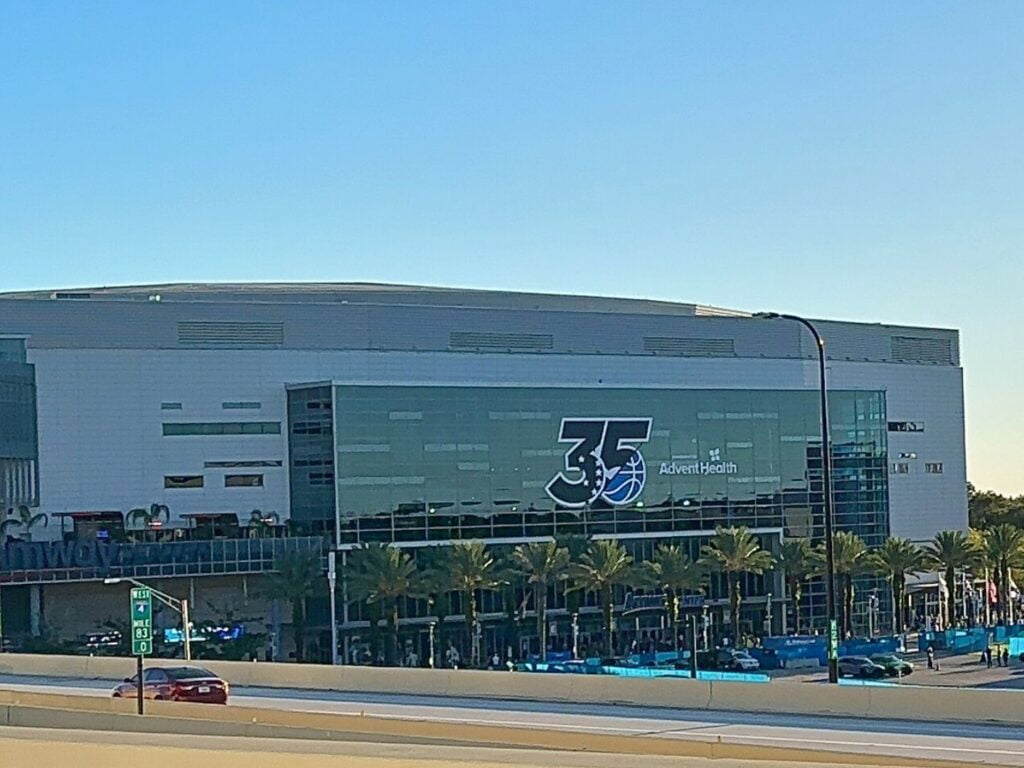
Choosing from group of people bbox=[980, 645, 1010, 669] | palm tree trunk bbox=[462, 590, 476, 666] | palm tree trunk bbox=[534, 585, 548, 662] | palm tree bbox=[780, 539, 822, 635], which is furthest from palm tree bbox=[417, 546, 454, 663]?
group of people bbox=[980, 645, 1010, 669]

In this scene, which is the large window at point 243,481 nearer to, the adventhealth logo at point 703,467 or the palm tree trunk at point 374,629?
the palm tree trunk at point 374,629

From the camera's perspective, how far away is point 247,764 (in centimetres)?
977

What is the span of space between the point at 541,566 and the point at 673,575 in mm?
7092

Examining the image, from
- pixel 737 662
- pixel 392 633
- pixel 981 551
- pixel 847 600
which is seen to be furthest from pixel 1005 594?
pixel 392 633

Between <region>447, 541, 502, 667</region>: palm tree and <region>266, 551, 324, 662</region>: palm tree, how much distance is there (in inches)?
280

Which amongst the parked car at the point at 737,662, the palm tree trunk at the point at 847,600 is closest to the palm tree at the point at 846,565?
the palm tree trunk at the point at 847,600

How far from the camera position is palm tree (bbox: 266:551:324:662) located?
83.9 metres

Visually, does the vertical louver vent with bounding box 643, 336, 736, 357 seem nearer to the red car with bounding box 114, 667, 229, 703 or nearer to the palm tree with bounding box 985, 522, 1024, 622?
the palm tree with bounding box 985, 522, 1024, 622

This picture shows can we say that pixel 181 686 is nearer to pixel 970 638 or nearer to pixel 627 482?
pixel 970 638

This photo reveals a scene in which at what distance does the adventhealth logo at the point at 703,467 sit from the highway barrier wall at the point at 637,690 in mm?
56591

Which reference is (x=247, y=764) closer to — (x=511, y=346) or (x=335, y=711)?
(x=335, y=711)

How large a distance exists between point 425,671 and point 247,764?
30807 millimetres

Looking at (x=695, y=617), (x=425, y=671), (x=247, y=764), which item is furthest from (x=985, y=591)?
(x=247, y=764)

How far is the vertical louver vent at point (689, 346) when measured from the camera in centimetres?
10625
